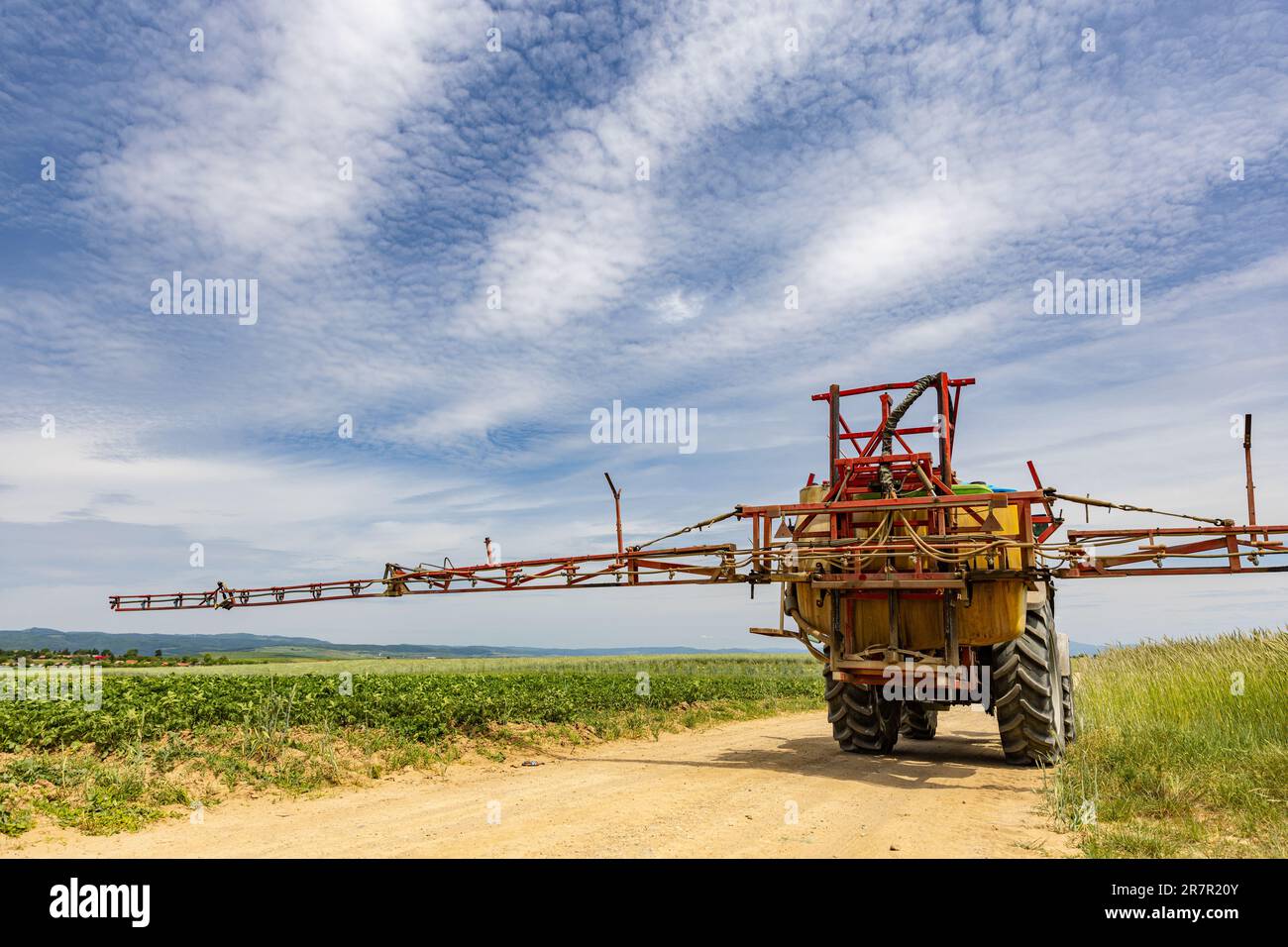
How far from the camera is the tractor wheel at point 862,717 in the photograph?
12.8 m

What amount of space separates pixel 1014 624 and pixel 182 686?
1305cm

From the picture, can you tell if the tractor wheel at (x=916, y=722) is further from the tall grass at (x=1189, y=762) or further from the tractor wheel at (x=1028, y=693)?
the tractor wheel at (x=1028, y=693)

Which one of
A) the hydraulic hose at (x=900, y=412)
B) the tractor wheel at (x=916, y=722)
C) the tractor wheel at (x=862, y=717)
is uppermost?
the hydraulic hose at (x=900, y=412)

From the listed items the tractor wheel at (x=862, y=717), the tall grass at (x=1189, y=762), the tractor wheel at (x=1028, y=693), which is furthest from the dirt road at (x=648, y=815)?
the tall grass at (x=1189, y=762)

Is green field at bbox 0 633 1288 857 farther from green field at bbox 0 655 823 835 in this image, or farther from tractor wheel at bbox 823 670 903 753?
tractor wheel at bbox 823 670 903 753

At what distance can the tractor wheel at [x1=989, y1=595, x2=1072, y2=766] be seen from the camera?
36.4ft

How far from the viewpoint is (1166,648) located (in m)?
21.7

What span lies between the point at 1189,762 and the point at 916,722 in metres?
6.12

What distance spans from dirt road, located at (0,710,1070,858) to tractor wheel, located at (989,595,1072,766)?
1.62 ft

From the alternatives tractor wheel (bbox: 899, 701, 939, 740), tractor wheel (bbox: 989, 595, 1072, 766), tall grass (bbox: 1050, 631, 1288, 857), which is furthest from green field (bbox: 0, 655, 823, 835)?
tall grass (bbox: 1050, 631, 1288, 857)

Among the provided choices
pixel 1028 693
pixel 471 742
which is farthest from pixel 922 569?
pixel 471 742

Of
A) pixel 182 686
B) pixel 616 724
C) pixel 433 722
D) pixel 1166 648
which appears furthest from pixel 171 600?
pixel 1166 648

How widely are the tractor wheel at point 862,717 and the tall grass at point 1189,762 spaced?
2.62m
